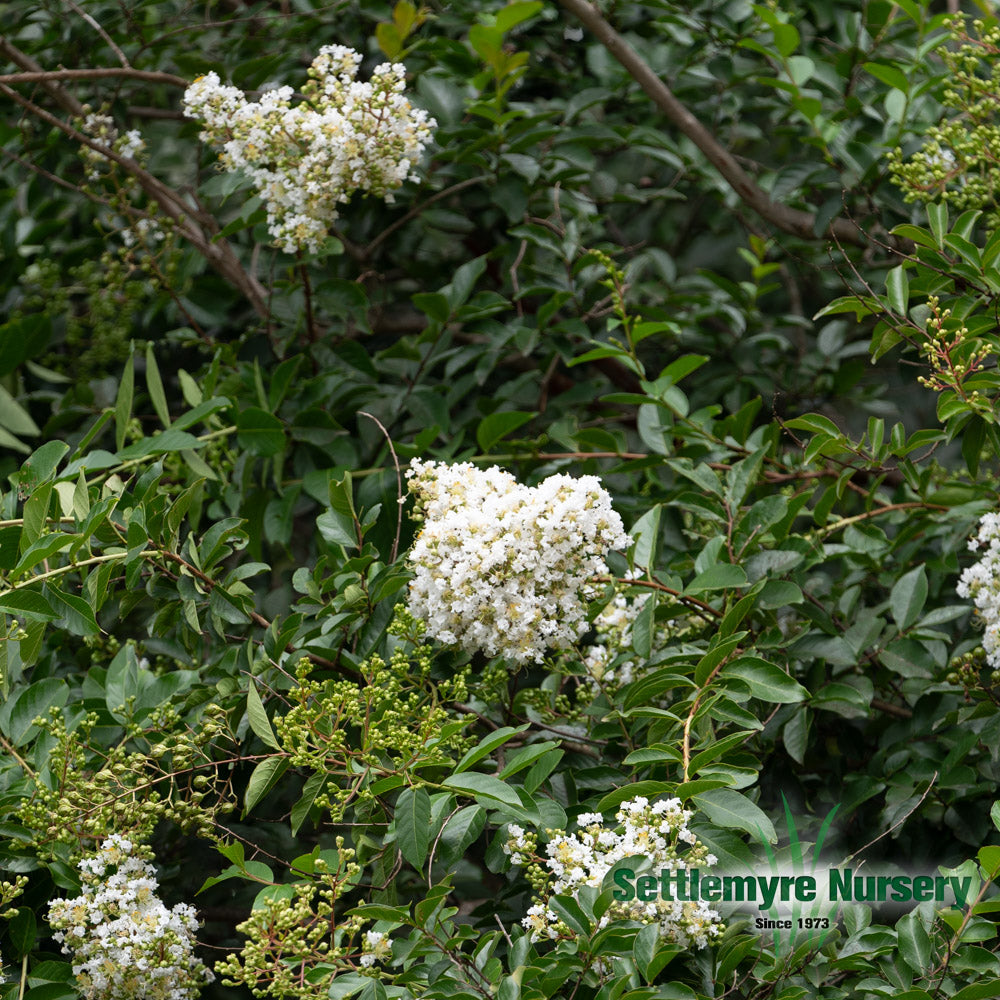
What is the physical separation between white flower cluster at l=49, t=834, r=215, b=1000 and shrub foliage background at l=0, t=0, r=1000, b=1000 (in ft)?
0.15

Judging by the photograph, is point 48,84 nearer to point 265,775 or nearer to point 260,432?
point 260,432

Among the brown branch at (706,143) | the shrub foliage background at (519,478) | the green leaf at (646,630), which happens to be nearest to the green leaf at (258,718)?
the shrub foliage background at (519,478)

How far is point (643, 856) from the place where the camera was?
3.74 ft

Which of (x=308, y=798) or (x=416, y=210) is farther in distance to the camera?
(x=416, y=210)

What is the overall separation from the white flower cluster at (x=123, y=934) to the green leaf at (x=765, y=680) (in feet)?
2.36

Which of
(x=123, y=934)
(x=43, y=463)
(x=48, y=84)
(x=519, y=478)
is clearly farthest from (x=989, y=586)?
(x=48, y=84)

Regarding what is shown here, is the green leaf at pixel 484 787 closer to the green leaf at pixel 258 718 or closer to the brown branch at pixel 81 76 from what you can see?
the green leaf at pixel 258 718

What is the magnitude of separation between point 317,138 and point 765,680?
41.3 inches

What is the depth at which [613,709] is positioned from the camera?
154 cm

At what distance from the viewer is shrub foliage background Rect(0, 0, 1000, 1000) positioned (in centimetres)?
127

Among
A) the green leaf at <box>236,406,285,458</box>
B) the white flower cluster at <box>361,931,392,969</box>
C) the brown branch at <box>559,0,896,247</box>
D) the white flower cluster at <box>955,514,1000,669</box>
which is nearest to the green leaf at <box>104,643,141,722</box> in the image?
the green leaf at <box>236,406,285,458</box>

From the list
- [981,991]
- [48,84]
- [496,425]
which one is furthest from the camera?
[48,84]

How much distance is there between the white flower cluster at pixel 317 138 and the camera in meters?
1.74

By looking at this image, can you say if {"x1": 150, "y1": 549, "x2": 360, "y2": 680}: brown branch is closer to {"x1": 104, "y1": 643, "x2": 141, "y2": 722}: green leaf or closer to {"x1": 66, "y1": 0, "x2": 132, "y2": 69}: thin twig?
{"x1": 104, "y1": 643, "x2": 141, "y2": 722}: green leaf
